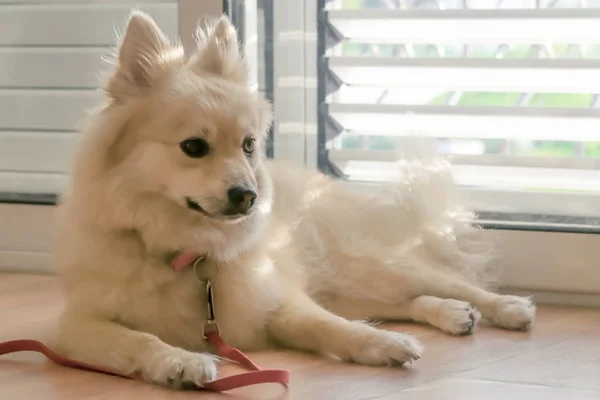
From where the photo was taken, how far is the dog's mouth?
1823 mm

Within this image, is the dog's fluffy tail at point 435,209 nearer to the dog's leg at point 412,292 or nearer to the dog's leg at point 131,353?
the dog's leg at point 412,292

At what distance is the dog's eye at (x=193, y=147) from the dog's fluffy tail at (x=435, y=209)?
2.72ft

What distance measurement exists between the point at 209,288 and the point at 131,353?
0.25 meters

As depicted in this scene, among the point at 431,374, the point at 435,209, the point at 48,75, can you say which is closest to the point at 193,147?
the point at 431,374

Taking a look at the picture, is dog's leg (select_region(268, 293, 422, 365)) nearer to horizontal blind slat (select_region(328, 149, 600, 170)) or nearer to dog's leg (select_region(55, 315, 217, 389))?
dog's leg (select_region(55, 315, 217, 389))

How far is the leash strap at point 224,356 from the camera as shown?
1692 millimetres

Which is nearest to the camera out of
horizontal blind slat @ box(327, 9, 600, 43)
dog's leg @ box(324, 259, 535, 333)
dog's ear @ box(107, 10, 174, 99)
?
dog's ear @ box(107, 10, 174, 99)

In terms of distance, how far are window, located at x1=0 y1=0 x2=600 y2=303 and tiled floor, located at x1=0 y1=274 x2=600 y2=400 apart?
0.50m

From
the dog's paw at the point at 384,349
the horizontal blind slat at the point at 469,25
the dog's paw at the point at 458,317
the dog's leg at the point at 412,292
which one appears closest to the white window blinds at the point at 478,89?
the horizontal blind slat at the point at 469,25

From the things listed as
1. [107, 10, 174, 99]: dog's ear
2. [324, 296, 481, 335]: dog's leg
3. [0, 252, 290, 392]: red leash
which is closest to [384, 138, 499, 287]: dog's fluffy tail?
[324, 296, 481, 335]: dog's leg

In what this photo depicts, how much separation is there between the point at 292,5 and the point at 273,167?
65 centimetres

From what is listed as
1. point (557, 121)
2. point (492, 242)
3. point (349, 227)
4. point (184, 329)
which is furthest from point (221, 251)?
point (557, 121)

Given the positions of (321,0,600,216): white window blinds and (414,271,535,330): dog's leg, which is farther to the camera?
(321,0,600,216): white window blinds

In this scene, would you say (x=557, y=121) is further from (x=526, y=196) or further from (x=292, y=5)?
(x=292, y=5)
